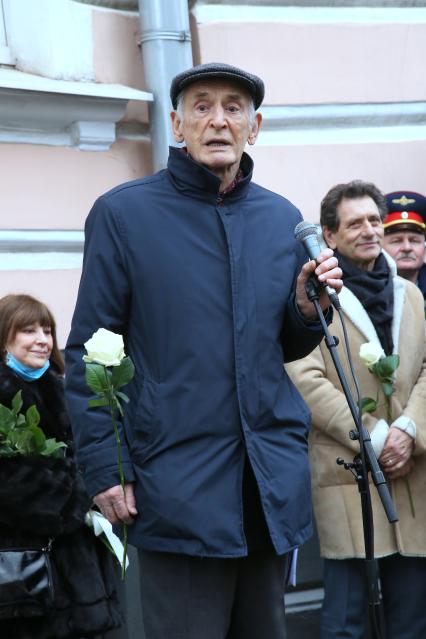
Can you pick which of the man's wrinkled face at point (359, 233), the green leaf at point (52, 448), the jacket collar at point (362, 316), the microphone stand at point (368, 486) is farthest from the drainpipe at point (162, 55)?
the microphone stand at point (368, 486)

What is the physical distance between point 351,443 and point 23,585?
1.32 meters

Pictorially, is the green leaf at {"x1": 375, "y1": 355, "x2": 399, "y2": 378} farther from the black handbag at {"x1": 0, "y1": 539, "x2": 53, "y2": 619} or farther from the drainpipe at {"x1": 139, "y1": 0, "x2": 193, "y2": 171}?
the black handbag at {"x1": 0, "y1": 539, "x2": 53, "y2": 619}

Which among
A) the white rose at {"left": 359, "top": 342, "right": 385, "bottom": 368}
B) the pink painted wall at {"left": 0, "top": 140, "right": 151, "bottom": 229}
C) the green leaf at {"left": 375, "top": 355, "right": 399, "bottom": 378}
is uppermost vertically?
the pink painted wall at {"left": 0, "top": 140, "right": 151, "bottom": 229}

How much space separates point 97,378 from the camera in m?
3.24

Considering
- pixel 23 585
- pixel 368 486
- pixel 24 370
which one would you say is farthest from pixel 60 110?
pixel 368 486

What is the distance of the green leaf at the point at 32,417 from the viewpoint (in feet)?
14.0

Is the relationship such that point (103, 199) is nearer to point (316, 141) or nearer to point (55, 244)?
point (55, 244)

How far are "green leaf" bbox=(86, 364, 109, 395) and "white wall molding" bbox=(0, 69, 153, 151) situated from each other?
→ 6.90ft

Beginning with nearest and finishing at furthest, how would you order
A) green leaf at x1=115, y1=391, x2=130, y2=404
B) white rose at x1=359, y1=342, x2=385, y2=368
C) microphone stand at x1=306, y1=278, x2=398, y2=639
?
microphone stand at x1=306, y1=278, x2=398, y2=639 < green leaf at x1=115, y1=391, x2=130, y2=404 < white rose at x1=359, y1=342, x2=385, y2=368

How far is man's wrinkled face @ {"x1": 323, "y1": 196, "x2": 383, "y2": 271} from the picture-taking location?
5.10 meters

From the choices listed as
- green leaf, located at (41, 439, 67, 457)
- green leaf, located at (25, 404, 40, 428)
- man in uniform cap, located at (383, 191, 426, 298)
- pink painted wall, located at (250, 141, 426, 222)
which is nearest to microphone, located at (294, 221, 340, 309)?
green leaf, located at (25, 404, 40, 428)

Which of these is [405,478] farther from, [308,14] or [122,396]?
A: [308,14]

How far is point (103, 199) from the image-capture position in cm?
351

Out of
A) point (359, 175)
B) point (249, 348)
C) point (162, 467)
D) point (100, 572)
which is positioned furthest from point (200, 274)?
point (359, 175)
